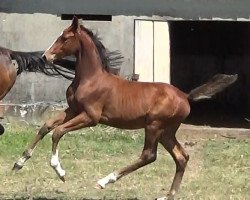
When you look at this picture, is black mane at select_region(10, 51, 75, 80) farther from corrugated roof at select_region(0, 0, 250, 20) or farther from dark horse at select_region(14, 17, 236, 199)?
corrugated roof at select_region(0, 0, 250, 20)

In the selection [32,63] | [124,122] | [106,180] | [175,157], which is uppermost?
[32,63]

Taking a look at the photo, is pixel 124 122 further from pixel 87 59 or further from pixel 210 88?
pixel 210 88

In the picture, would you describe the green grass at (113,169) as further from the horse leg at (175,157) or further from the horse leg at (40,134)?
the horse leg at (40,134)

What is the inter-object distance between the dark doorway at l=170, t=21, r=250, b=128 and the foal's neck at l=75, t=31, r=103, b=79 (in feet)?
30.9

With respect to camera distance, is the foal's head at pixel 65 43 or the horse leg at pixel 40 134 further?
the foal's head at pixel 65 43

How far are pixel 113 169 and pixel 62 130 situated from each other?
2.69 meters

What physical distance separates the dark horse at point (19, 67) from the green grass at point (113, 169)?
1224 millimetres

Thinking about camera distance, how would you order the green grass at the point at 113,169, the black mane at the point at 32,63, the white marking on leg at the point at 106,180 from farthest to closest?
the black mane at the point at 32,63, the green grass at the point at 113,169, the white marking on leg at the point at 106,180

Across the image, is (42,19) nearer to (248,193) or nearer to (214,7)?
(214,7)

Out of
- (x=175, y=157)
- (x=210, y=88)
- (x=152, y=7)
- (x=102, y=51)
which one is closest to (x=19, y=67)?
(x=102, y=51)

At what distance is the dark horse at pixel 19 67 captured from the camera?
9914 mm

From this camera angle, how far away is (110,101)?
8.63 m

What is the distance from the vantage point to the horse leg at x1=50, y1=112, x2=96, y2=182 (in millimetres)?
8312

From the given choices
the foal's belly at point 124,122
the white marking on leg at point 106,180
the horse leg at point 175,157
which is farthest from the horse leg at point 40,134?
the horse leg at point 175,157
